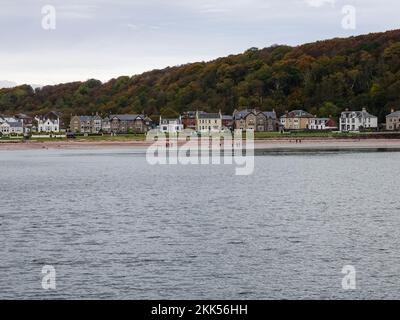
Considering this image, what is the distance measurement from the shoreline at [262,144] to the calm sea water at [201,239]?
2833 inches

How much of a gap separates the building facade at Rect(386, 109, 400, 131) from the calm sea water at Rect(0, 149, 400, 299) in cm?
9789

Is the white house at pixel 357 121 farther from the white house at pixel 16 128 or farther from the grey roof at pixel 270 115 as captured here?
the white house at pixel 16 128

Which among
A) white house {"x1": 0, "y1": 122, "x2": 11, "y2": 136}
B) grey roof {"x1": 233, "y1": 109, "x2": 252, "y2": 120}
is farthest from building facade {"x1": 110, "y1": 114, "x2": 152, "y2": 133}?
white house {"x1": 0, "y1": 122, "x2": 11, "y2": 136}

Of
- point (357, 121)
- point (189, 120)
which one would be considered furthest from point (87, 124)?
point (357, 121)

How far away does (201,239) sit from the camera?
29.0m

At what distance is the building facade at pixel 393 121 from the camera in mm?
148250

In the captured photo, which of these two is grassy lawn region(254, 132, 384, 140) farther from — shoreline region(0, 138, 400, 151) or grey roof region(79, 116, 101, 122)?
grey roof region(79, 116, 101, 122)

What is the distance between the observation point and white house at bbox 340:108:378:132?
152 m

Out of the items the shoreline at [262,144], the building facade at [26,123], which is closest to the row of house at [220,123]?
the building facade at [26,123]

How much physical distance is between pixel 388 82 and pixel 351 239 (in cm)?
15022

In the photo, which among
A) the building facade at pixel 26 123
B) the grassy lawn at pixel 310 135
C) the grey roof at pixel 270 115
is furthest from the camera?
the building facade at pixel 26 123

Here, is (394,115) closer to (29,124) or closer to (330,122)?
(330,122)
